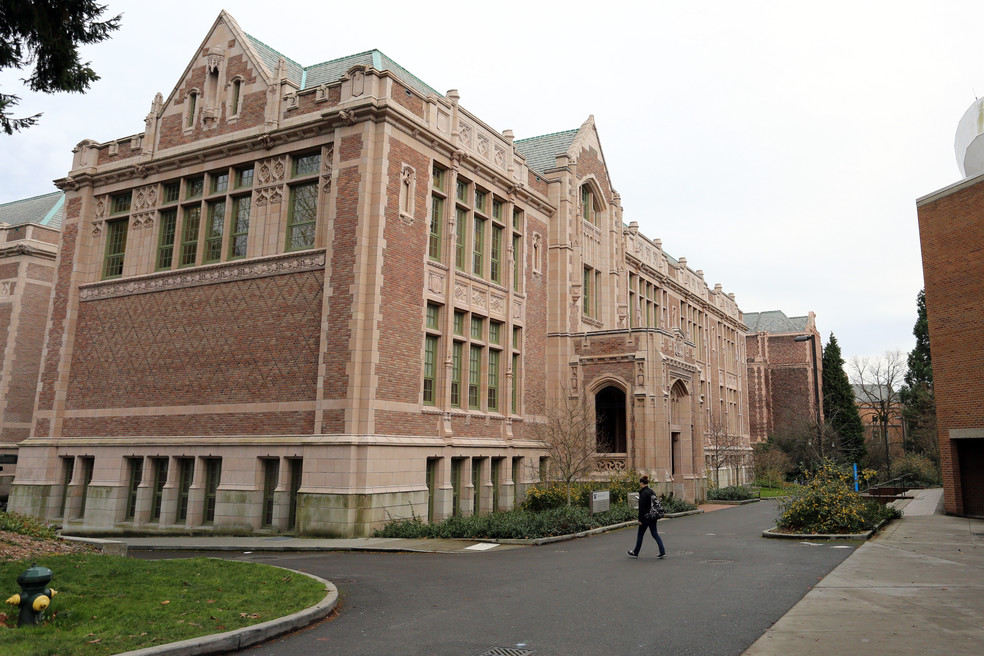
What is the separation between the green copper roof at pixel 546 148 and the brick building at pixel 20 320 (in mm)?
26587

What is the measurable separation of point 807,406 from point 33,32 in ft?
245

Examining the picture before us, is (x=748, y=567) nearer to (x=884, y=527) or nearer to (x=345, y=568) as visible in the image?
(x=345, y=568)

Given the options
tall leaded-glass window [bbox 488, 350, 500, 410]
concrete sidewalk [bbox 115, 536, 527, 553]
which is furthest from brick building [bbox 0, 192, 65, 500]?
tall leaded-glass window [bbox 488, 350, 500, 410]

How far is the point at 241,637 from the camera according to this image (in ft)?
26.1

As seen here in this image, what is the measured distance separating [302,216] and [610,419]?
702 inches

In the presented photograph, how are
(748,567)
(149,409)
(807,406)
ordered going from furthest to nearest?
(807,406) → (149,409) → (748,567)

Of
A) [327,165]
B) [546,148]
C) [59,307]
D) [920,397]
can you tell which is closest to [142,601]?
[327,165]

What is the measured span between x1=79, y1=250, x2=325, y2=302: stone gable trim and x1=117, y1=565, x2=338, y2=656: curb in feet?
48.9

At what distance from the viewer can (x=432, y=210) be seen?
25.1 metres

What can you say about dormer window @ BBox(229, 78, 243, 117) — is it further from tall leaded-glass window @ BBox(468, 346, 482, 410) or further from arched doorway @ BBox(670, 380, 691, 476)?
arched doorway @ BBox(670, 380, 691, 476)

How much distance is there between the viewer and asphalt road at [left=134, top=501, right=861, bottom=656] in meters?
8.19

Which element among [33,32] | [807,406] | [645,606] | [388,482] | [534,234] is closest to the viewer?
[645,606]

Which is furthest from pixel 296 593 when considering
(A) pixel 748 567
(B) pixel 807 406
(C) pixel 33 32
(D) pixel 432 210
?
(B) pixel 807 406

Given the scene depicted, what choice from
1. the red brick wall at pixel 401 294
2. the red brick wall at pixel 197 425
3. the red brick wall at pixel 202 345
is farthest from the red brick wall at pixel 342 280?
the red brick wall at pixel 197 425
